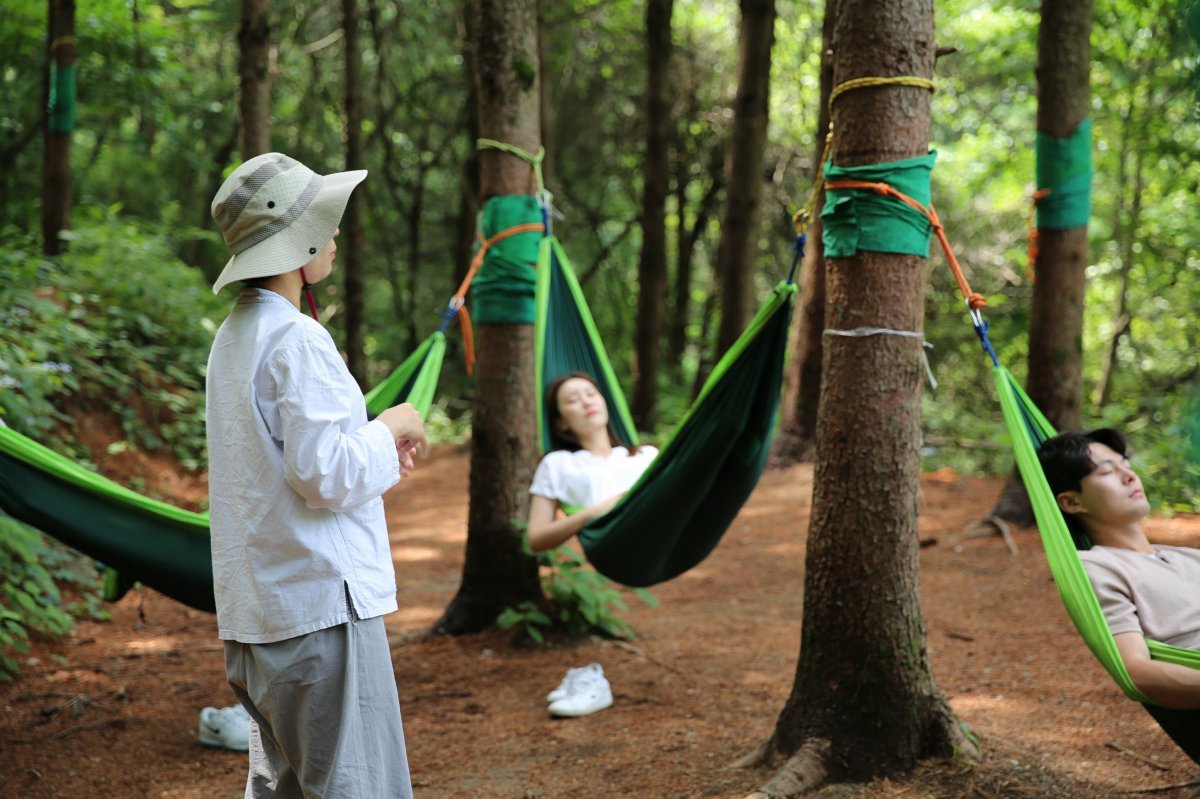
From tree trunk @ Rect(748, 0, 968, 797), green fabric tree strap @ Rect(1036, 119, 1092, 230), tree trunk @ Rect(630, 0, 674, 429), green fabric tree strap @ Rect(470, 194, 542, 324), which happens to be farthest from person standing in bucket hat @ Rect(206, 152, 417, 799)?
tree trunk @ Rect(630, 0, 674, 429)

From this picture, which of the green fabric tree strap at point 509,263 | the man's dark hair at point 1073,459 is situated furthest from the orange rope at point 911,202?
the green fabric tree strap at point 509,263

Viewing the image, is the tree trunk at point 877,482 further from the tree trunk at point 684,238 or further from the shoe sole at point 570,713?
the tree trunk at point 684,238

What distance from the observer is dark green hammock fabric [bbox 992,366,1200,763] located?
A: 1.66 meters

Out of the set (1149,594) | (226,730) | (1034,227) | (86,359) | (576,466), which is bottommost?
(226,730)

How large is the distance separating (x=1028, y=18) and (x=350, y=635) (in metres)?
8.32

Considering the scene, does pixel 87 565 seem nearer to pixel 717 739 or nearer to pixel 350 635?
pixel 717 739

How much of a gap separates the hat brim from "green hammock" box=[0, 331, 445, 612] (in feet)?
3.22

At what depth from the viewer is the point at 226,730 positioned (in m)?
2.48

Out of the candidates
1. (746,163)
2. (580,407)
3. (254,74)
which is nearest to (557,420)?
(580,407)

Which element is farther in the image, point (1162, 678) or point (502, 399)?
point (502, 399)

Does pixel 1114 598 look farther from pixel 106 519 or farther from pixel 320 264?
pixel 106 519

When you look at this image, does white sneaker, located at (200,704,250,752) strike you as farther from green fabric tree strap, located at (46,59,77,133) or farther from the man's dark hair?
green fabric tree strap, located at (46,59,77,133)

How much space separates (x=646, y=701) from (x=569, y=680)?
0.23m

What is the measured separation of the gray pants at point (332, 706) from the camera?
54.5 inches
